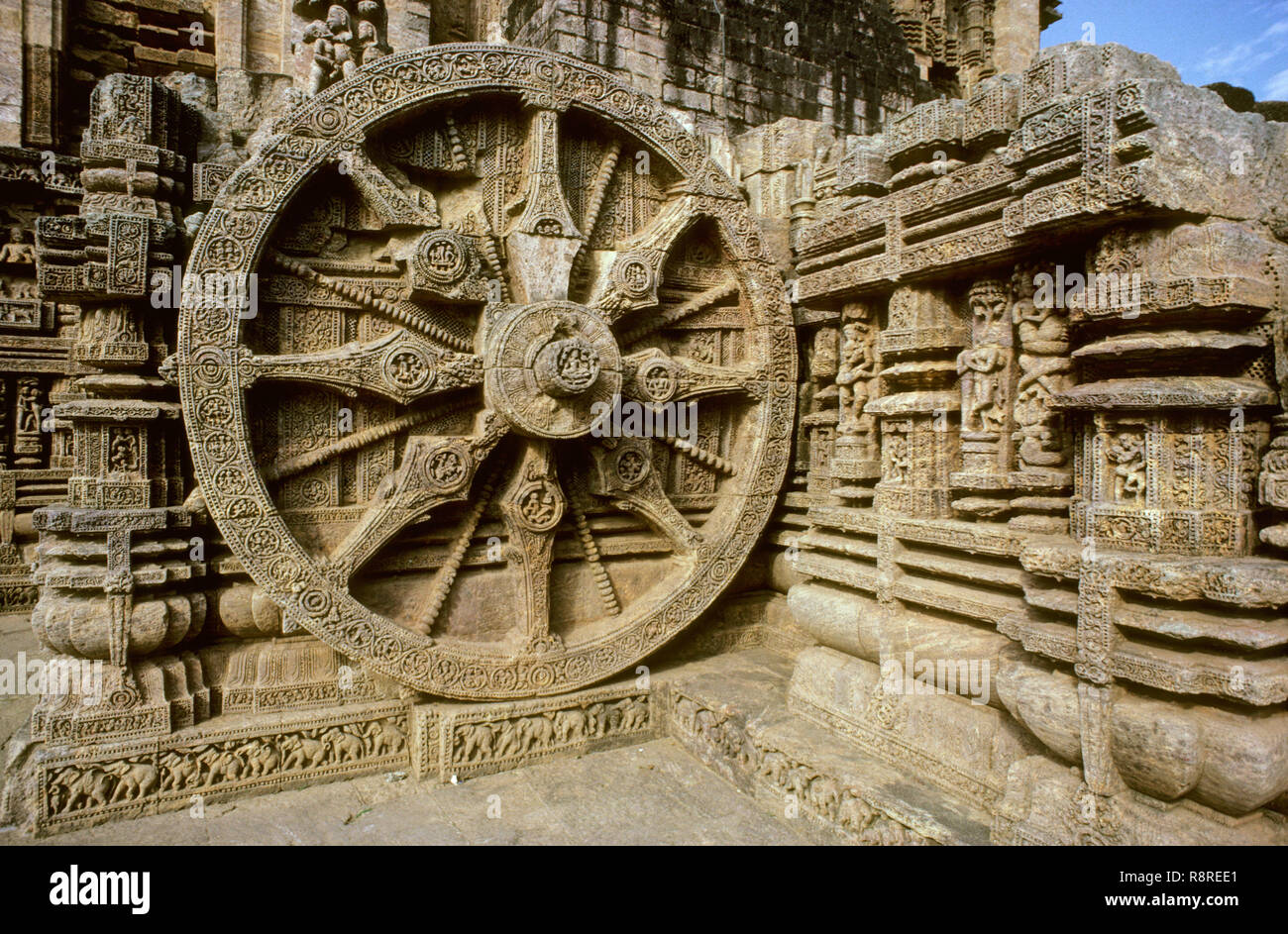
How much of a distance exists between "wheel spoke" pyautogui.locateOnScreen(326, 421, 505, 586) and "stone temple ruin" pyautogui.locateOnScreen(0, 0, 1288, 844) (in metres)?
0.02

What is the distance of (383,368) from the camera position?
438 centimetres

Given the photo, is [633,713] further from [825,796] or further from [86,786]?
[86,786]

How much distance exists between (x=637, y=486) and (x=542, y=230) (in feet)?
5.14

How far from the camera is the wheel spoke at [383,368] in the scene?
4.20 meters

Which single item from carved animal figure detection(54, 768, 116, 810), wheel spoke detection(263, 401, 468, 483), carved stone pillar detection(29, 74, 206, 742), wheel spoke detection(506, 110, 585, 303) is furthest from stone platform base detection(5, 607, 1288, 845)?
wheel spoke detection(506, 110, 585, 303)

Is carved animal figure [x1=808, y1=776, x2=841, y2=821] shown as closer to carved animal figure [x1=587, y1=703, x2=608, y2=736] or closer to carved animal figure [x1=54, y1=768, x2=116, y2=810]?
carved animal figure [x1=587, y1=703, x2=608, y2=736]

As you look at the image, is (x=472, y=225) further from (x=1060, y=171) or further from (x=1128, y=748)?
(x=1128, y=748)

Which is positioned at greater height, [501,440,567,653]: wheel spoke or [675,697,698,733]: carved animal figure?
[501,440,567,653]: wheel spoke

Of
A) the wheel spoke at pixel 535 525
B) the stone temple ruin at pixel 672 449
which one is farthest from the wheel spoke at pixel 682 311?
the wheel spoke at pixel 535 525

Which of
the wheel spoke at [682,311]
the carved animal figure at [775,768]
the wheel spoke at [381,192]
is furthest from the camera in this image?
the wheel spoke at [682,311]

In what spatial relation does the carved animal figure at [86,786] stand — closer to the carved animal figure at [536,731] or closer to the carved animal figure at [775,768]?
the carved animal figure at [536,731]

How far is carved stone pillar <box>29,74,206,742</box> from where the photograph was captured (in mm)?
3990

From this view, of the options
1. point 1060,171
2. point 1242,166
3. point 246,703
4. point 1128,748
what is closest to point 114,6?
point 246,703

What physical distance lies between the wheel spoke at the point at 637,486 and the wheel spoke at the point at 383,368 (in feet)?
2.93
